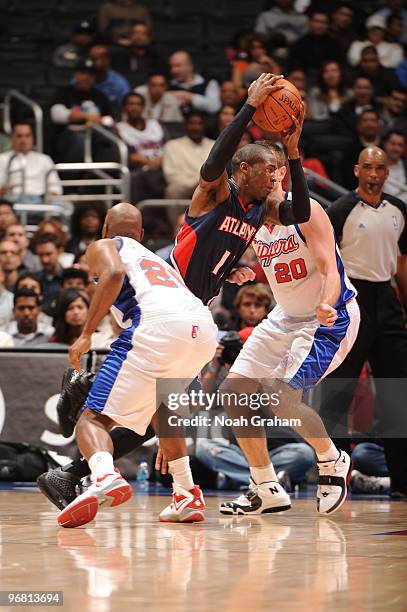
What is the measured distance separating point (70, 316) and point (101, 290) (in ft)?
12.5

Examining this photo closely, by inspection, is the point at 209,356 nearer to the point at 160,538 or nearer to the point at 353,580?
the point at 160,538

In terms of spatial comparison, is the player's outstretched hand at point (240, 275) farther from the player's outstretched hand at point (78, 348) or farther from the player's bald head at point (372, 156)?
the player's bald head at point (372, 156)

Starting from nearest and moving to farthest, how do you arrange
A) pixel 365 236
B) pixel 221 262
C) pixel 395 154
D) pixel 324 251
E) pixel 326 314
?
pixel 326 314 < pixel 221 262 < pixel 324 251 < pixel 365 236 < pixel 395 154

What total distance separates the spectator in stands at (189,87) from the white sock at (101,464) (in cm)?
948

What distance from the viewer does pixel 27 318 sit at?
956cm

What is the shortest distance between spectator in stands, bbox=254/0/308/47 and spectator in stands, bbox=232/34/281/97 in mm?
588

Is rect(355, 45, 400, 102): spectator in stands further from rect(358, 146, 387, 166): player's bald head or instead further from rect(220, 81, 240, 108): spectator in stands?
rect(358, 146, 387, 166): player's bald head

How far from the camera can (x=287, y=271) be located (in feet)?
20.8

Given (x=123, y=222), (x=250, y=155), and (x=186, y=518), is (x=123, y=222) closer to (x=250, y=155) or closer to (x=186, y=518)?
(x=250, y=155)

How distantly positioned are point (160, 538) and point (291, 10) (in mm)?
11714

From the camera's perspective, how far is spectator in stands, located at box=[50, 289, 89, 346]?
8.90 m

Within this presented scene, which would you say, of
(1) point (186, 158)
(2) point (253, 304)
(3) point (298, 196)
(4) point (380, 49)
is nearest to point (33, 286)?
(2) point (253, 304)

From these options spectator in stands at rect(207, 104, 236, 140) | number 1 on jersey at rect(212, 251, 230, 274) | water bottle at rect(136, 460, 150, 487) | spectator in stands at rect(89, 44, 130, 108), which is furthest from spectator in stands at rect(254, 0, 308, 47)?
number 1 on jersey at rect(212, 251, 230, 274)

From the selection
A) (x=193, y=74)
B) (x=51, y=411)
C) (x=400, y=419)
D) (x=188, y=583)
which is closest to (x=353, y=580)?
(x=188, y=583)
